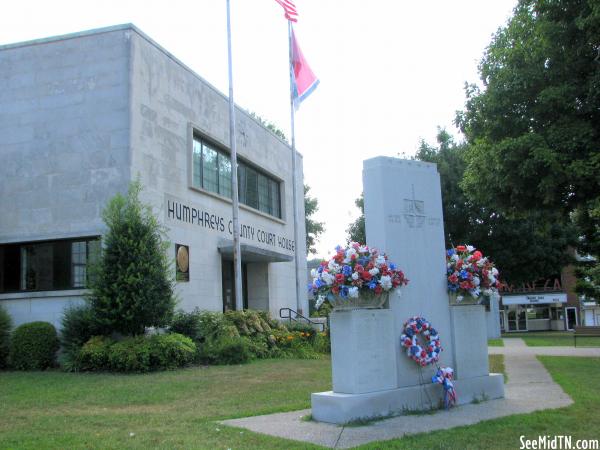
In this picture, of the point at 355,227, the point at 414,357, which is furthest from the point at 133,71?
the point at 355,227

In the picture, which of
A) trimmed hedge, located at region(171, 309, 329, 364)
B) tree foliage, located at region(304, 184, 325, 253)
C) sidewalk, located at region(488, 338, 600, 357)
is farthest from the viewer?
tree foliage, located at region(304, 184, 325, 253)

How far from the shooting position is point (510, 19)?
17844mm

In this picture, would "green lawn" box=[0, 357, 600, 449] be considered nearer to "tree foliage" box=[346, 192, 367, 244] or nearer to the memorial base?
the memorial base

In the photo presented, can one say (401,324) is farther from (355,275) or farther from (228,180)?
(228,180)

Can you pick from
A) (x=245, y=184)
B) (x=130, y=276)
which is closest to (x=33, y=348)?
(x=130, y=276)

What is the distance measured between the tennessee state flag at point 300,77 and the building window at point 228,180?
3397mm

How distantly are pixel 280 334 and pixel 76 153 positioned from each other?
784 centimetres

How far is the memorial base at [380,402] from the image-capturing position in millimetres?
7274

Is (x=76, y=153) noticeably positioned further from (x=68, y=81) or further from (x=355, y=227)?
(x=355, y=227)

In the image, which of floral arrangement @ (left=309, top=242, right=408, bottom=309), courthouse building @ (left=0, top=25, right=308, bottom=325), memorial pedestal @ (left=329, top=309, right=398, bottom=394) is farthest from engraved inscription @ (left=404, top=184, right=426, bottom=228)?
courthouse building @ (left=0, top=25, right=308, bottom=325)

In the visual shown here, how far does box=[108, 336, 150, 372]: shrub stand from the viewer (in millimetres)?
13430

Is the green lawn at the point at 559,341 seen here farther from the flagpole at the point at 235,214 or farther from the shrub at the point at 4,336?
the shrub at the point at 4,336

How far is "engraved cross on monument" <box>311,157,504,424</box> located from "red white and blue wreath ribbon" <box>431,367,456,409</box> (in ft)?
0.39

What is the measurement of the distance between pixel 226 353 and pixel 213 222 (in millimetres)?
6402
